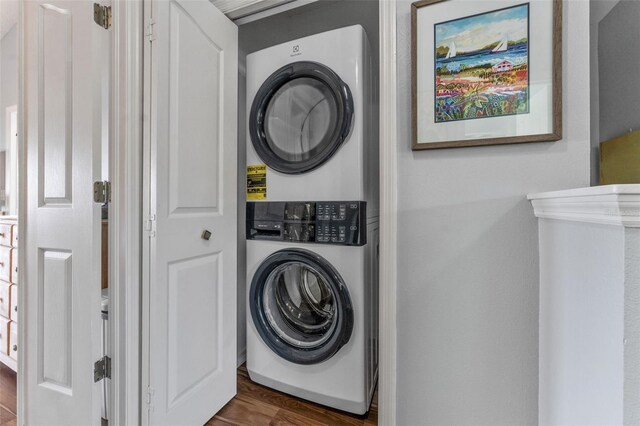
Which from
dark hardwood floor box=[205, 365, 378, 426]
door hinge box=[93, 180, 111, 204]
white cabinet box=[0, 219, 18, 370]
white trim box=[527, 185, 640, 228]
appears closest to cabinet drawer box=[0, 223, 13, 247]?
white cabinet box=[0, 219, 18, 370]

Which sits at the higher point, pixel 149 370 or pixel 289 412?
pixel 149 370

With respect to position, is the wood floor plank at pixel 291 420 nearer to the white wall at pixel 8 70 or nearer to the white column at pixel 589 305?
the white column at pixel 589 305

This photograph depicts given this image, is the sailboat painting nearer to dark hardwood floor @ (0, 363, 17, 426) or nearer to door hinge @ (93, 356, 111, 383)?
door hinge @ (93, 356, 111, 383)

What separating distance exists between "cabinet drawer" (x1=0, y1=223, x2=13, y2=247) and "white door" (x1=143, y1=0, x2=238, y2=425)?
3.88ft

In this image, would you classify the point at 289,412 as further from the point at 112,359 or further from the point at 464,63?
the point at 464,63

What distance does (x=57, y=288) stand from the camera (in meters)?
1.15

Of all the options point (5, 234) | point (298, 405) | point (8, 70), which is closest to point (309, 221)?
point (298, 405)

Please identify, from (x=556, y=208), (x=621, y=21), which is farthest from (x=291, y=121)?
(x=621, y=21)

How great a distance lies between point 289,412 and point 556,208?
140 centimetres

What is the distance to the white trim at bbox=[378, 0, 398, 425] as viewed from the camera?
3.77ft

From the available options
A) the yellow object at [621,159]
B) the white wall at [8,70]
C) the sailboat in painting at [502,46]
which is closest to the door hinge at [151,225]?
the sailboat in painting at [502,46]

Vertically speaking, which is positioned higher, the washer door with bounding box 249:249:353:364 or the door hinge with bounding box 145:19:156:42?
the door hinge with bounding box 145:19:156:42

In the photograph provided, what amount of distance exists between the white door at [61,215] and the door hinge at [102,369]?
0.6 inches

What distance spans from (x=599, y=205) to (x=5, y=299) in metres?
2.64
